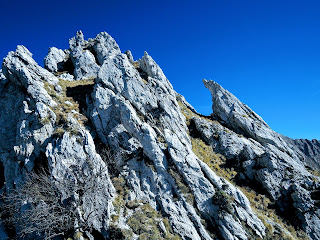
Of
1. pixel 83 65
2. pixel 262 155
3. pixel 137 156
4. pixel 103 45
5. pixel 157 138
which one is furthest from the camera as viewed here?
pixel 103 45

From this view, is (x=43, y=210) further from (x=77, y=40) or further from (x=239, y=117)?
(x=77, y=40)

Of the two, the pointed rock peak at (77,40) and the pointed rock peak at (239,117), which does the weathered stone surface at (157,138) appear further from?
the pointed rock peak at (77,40)

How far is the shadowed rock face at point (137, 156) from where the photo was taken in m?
17.2

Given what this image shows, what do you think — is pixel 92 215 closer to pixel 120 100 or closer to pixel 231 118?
pixel 120 100

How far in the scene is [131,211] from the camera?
1766cm

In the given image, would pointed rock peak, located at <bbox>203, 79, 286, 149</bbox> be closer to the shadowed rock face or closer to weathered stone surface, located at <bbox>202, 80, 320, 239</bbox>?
weathered stone surface, located at <bbox>202, 80, 320, 239</bbox>

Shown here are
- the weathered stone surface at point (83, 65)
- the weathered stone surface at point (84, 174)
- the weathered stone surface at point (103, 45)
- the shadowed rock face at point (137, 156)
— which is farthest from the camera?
the weathered stone surface at point (103, 45)

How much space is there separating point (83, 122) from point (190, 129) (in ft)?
64.4

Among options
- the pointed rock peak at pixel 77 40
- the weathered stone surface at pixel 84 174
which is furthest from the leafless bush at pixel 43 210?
the pointed rock peak at pixel 77 40

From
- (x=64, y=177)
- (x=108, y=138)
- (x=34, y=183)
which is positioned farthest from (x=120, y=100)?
(x=34, y=183)

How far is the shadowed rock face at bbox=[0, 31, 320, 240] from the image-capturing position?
17203mm

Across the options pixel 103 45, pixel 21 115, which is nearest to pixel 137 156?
pixel 21 115

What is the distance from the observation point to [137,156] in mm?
22172

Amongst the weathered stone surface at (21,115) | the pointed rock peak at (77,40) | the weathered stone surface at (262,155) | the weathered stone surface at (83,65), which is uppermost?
the pointed rock peak at (77,40)
